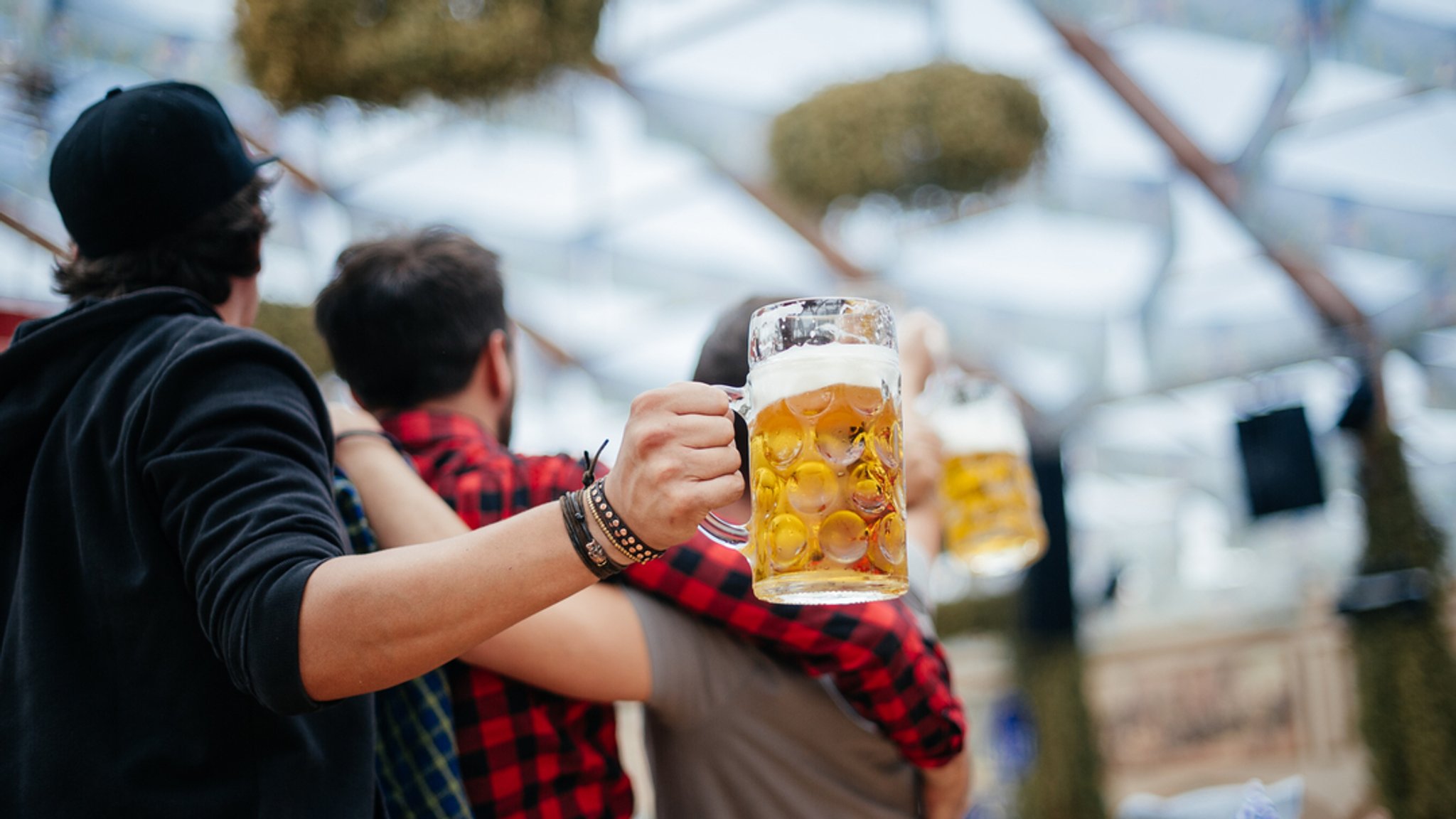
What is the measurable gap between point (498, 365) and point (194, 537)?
62 centimetres

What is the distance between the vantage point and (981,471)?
194cm

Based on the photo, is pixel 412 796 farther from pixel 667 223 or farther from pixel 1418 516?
pixel 667 223

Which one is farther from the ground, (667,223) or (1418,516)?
(667,223)

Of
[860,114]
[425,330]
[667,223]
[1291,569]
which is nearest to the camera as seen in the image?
[425,330]

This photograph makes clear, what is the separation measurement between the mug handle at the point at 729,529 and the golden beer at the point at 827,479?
Answer: 0.04 ft

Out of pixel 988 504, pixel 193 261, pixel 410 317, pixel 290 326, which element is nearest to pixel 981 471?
pixel 988 504

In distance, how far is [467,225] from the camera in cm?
827

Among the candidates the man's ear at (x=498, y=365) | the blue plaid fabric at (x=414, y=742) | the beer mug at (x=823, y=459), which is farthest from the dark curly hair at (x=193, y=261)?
the beer mug at (x=823, y=459)

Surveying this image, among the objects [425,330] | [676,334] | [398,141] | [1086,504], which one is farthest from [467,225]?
[425,330]

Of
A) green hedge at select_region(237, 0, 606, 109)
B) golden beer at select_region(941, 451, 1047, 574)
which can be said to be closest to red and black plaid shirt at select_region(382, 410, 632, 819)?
golden beer at select_region(941, 451, 1047, 574)

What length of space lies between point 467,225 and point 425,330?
7060 millimetres

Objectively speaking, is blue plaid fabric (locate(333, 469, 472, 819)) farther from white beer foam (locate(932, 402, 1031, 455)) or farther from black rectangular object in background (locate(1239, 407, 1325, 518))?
black rectangular object in background (locate(1239, 407, 1325, 518))

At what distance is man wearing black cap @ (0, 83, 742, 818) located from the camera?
0.84m

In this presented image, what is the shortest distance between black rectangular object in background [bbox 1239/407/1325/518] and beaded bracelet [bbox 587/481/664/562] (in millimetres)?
6040
